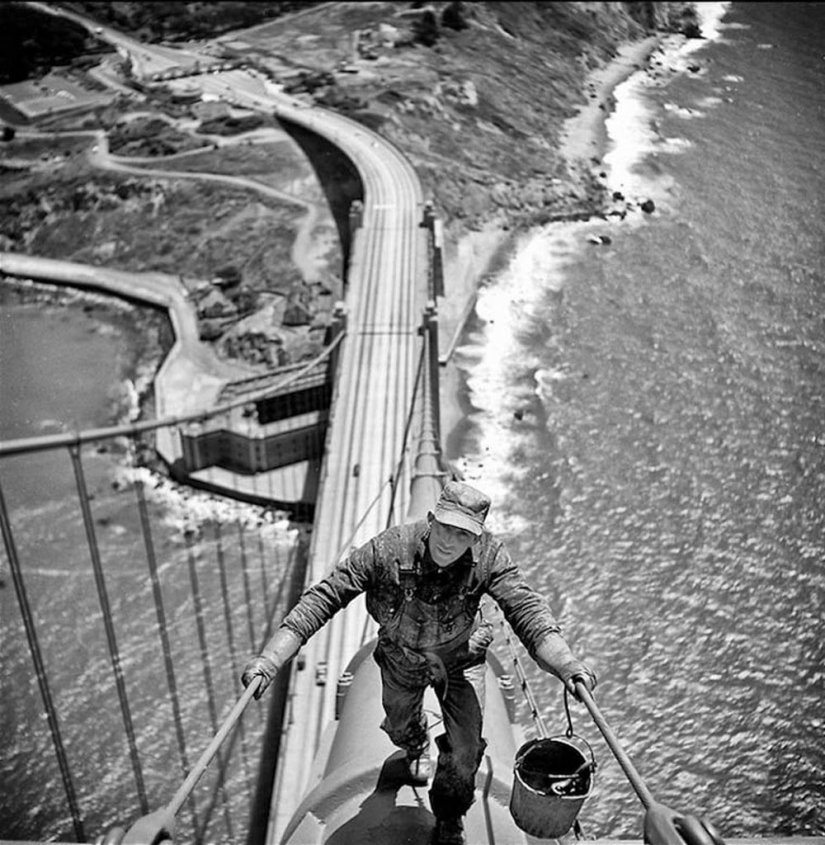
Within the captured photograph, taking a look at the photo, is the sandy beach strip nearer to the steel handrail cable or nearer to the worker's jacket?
the steel handrail cable

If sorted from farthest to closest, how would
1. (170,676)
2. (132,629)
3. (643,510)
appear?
(643,510) → (132,629) → (170,676)

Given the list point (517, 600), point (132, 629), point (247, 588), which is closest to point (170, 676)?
point (132, 629)

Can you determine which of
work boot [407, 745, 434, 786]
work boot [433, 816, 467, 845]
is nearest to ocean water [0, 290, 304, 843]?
work boot [407, 745, 434, 786]

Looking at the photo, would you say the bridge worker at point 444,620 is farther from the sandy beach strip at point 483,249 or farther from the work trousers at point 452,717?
the sandy beach strip at point 483,249

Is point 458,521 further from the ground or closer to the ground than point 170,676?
further from the ground

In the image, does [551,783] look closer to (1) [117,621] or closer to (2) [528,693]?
(2) [528,693]

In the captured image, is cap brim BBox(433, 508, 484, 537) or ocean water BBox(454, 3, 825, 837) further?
ocean water BBox(454, 3, 825, 837)
